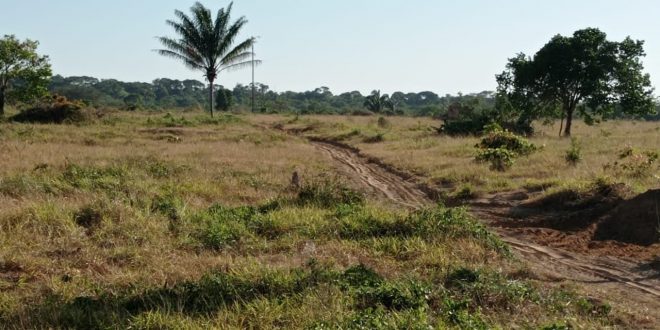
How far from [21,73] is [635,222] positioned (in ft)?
86.3

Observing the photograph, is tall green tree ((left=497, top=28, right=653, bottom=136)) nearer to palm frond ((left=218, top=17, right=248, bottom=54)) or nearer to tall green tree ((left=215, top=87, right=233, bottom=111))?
palm frond ((left=218, top=17, right=248, bottom=54))

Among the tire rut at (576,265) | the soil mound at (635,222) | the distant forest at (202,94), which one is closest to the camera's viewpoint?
the tire rut at (576,265)

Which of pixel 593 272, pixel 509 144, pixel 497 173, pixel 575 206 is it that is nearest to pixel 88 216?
pixel 593 272

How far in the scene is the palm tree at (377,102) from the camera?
56.1m

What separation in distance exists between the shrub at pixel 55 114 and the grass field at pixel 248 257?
43.9ft

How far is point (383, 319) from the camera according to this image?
3.91 m

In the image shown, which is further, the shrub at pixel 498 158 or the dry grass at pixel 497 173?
the shrub at pixel 498 158

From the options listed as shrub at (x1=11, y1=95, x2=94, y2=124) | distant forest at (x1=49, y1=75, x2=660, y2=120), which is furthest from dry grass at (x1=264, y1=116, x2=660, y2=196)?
distant forest at (x1=49, y1=75, x2=660, y2=120)

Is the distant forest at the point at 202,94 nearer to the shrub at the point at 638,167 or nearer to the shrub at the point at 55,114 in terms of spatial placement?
the shrub at the point at 55,114

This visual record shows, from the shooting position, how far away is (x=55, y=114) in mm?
23609

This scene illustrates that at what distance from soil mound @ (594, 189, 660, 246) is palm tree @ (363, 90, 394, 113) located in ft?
Answer: 160

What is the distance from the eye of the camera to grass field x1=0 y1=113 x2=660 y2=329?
4.14m

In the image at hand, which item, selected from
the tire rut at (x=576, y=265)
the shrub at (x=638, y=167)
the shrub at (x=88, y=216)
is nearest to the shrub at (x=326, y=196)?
the tire rut at (x=576, y=265)

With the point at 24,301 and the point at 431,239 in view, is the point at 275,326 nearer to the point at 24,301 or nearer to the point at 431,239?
the point at 24,301
